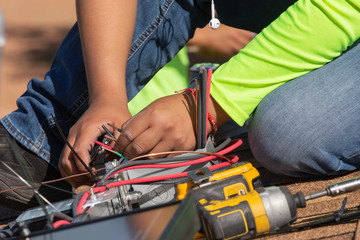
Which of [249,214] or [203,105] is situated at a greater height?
[203,105]

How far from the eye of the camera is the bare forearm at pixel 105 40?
3.95 feet

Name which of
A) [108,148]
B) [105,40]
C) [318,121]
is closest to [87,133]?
[108,148]

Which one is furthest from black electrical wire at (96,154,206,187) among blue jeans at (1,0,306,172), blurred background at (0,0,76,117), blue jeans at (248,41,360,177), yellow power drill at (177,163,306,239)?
blurred background at (0,0,76,117)

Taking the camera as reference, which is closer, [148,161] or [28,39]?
[148,161]

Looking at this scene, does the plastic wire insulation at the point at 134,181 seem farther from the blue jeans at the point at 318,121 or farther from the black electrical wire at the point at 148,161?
the blue jeans at the point at 318,121

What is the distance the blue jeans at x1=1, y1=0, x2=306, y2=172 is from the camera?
136 centimetres

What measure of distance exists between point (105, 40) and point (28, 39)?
290 cm

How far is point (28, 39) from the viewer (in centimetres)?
390

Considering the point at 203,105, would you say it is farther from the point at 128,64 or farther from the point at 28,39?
the point at 28,39

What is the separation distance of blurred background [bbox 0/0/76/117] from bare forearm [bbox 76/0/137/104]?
1.73 metres

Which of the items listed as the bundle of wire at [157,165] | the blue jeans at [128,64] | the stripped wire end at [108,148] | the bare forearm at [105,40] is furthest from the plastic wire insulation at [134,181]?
the blue jeans at [128,64]

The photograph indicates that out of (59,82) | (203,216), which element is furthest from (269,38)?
(59,82)

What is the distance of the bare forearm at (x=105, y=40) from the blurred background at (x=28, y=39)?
5.66ft

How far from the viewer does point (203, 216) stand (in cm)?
78
